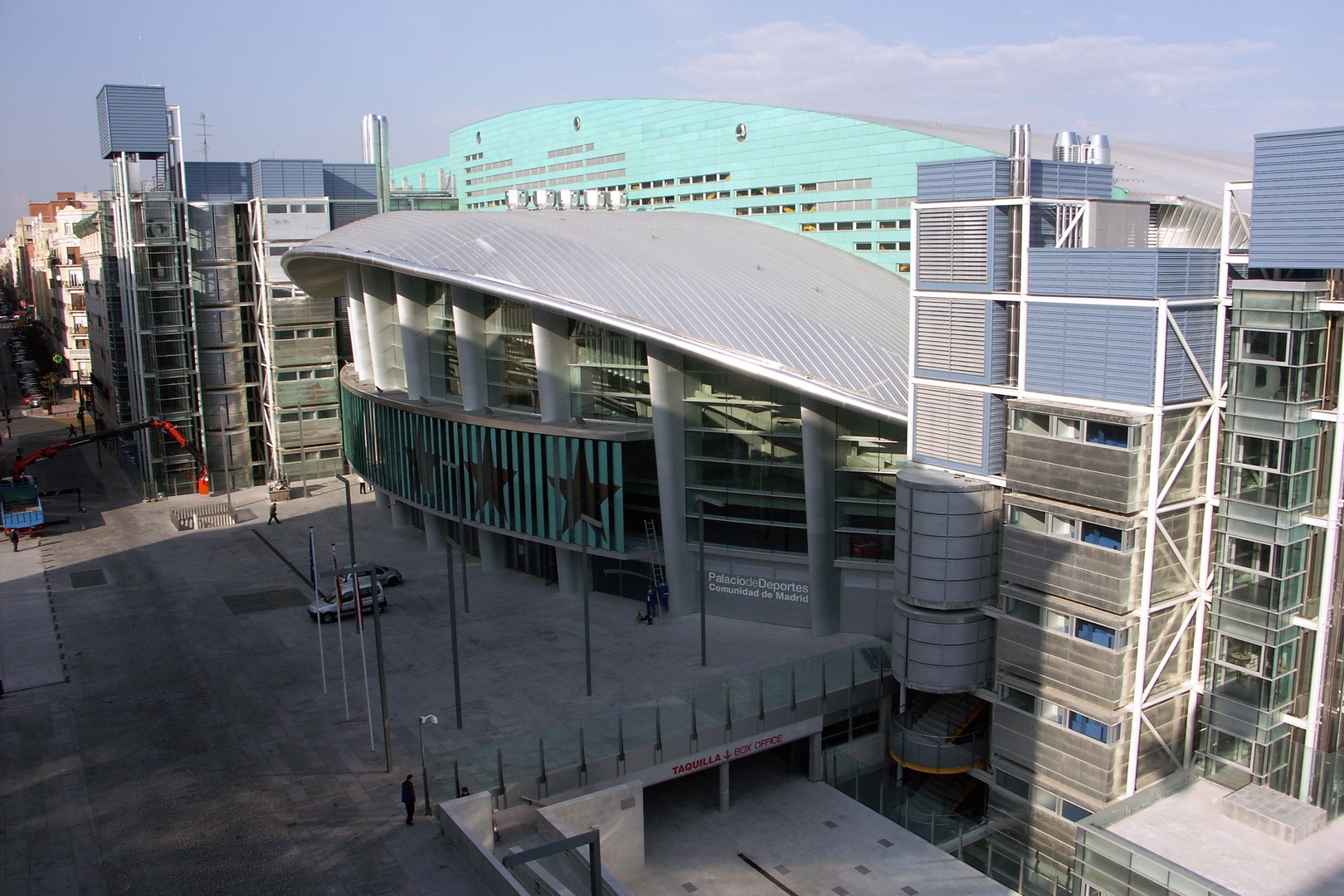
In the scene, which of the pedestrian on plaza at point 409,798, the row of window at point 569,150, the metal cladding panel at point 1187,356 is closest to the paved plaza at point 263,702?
the pedestrian on plaza at point 409,798

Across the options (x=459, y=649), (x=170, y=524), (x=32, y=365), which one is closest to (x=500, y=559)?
(x=459, y=649)

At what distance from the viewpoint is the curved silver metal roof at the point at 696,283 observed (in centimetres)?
3397

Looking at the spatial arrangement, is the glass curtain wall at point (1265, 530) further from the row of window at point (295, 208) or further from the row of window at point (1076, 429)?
the row of window at point (295, 208)

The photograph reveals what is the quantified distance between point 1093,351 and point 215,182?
57.4 m

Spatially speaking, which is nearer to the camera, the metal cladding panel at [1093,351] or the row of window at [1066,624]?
the metal cladding panel at [1093,351]

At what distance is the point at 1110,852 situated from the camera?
22.7 m

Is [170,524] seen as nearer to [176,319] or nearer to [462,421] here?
[176,319]

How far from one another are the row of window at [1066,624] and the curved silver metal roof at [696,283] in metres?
6.86

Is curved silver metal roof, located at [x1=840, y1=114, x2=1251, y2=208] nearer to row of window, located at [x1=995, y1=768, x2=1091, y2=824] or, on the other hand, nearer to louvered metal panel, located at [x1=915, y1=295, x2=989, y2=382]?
louvered metal panel, located at [x1=915, y1=295, x2=989, y2=382]

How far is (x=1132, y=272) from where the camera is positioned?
→ 23953 millimetres

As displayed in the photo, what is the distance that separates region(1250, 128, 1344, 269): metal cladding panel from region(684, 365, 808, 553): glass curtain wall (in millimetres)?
16463

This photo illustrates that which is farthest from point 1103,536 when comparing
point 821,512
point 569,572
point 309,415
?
point 309,415

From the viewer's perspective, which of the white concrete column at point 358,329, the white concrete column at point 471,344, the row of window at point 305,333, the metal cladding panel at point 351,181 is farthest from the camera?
the metal cladding panel at point 351,181

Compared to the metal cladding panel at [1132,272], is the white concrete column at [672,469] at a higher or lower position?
lower
